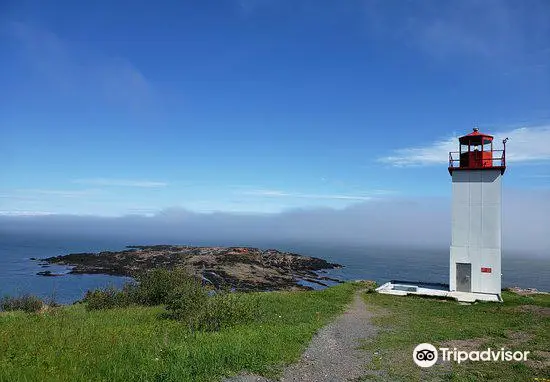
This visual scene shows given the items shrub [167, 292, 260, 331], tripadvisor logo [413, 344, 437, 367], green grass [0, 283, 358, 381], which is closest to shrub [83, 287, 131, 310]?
green grass [0, 283, 358, 381]

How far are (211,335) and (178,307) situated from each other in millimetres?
6034

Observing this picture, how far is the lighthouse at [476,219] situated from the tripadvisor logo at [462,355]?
1396 cm

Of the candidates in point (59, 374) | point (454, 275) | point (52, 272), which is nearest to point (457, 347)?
point (59, 374)

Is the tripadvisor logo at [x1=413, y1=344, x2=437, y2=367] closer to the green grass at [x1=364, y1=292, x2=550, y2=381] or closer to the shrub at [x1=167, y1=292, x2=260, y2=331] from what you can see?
the green grass at [x1=364, y1=292, x2=550, y2=381]

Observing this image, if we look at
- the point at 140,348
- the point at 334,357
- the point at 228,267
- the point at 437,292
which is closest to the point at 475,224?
the point at 437,292

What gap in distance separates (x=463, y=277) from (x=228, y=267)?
32.2 meters

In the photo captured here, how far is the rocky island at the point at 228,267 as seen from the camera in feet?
141

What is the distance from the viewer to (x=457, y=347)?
36.3 ft

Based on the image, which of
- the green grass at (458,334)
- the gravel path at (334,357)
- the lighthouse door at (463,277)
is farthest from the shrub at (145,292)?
the lighthouse door at (463,277)

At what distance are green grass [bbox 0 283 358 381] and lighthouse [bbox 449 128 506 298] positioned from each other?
12.7 m

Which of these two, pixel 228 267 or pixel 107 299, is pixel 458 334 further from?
pixel 228 267

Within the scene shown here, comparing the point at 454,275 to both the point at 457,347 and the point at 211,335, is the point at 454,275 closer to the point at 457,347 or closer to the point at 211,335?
the point at 457,347

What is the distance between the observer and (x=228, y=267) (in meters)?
50.3

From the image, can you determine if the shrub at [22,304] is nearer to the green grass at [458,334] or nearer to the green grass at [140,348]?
the green grass at [140,348]
